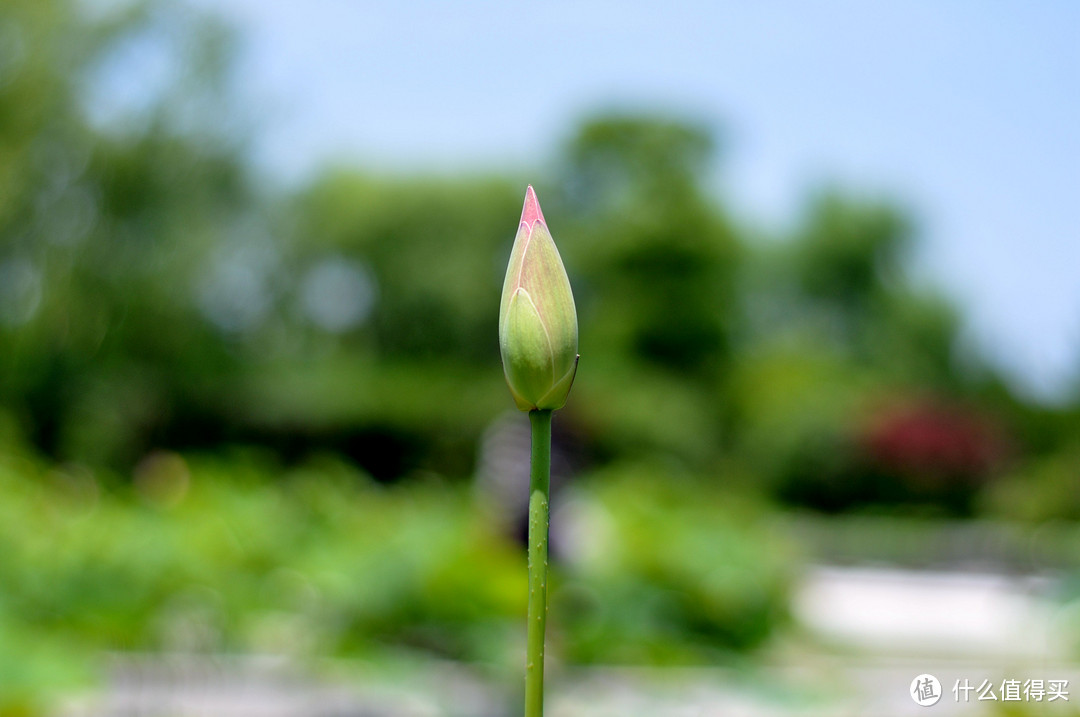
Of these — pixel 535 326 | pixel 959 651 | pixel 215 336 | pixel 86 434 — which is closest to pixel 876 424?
pixel 959 651

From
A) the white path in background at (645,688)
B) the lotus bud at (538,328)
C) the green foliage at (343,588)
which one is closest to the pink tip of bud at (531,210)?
the lotus bud at (538,328)

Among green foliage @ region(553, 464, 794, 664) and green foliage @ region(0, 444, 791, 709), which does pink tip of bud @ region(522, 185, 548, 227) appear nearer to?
green foliage @ region(0, 444, 791, 709)

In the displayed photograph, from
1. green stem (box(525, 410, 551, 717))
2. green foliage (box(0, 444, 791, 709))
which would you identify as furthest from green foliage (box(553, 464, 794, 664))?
green stem (box(525, 410, 551, 717))

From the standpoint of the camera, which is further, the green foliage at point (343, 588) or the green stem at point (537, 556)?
the green foliage at point (343, 588)

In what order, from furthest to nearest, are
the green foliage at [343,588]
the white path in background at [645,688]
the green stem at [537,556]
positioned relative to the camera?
1. the green foliage at [343,588]
2. the white path in background at [645,688]
3. the green stem at [537,556]

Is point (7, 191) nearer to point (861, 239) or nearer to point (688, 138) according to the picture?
point (688, 138)

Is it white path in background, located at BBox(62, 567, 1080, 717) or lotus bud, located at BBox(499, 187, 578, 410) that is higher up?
white path in background, located at BBox(62, 567, 1080, 717)

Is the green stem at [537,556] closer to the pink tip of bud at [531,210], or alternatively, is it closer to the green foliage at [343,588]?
the pink tip of bud at [531,210]

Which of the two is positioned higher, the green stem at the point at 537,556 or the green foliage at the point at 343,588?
the green foliage at the point at 343,588
